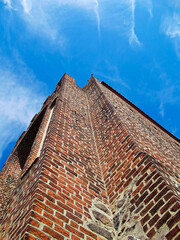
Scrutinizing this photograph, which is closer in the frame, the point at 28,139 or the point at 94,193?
the point at 94,193

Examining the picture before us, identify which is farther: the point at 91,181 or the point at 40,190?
the point at 91,181

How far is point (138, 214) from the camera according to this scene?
2359 mm

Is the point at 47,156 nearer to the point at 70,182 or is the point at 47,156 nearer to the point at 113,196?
the point at 70,182

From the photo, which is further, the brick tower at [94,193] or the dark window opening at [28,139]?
the dark window opening at [28,139]

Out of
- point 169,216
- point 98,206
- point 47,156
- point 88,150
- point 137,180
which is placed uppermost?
point 88,150

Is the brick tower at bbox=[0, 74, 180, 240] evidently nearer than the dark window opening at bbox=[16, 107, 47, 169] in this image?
Yes

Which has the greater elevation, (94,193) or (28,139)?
(28,139)

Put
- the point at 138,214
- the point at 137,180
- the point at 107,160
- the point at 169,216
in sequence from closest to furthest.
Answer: the point at 169,216 → the point at 138,214 → the point at 137,180 → the point at 107,160

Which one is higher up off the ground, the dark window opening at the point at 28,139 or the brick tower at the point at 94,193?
the dark window opening at the point at 28,139

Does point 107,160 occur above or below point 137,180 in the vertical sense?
above

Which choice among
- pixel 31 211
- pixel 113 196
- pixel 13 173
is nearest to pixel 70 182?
pixel 113 196

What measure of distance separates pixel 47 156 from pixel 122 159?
4.20 feet

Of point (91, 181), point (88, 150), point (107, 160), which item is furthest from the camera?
point (88, 150)

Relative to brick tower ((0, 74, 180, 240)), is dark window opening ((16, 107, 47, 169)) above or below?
above
